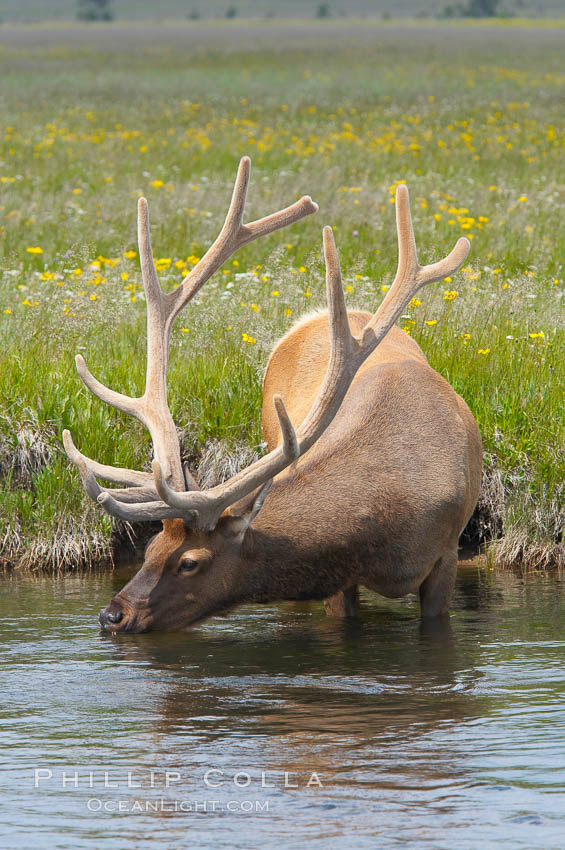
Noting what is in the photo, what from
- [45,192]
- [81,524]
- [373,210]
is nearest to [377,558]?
[81,524]

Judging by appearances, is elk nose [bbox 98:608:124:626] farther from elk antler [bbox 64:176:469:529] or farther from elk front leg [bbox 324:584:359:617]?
elk front leg [bbox 324:584:359:617]

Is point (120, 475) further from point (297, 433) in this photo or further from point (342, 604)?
point (342, 604)

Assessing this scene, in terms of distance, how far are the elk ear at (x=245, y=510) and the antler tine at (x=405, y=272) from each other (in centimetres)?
93

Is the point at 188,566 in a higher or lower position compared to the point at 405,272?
lower

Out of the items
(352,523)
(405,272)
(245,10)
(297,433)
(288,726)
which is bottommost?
(288,726)

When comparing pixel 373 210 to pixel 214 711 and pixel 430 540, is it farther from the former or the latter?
pixel 214 711

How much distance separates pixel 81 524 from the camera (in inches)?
317

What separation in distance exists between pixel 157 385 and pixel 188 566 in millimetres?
1066

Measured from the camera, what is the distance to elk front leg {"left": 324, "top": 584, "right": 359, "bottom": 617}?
7.16 m

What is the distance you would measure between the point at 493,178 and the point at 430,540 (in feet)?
37.6

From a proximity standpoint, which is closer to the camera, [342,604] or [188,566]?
[188,566]

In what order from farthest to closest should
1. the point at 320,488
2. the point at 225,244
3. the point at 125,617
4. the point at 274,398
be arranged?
the point at 225,244 < the point at 320,488 < the point at 125,617 < the point at 274,398

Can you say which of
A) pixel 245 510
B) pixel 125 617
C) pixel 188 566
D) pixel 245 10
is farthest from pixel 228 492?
pixel 245 10

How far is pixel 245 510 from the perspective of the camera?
19.8ft
